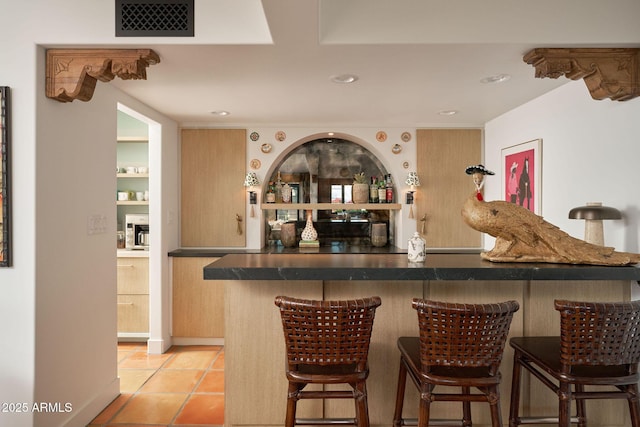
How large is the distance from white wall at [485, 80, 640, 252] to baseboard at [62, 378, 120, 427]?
344 centimetres

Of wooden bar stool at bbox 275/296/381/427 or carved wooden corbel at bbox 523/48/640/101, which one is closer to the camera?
wooden bar stool at bbox 275/296/381/427

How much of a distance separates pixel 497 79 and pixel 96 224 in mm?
2891

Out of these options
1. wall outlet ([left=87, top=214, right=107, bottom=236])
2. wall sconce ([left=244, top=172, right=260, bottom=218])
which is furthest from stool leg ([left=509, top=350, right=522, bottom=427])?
wall sconce ([left=244, top=172, right=260, bottom=218])

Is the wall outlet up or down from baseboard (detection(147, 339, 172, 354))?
up

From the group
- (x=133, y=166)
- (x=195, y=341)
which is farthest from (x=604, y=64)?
(x=133, y=166)

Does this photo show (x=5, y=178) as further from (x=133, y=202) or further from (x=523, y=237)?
(x=523, y=237)

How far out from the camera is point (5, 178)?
2193 mm

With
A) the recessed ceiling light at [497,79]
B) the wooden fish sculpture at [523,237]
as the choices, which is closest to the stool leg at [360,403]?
the wooden fish sculpture at [523,237]

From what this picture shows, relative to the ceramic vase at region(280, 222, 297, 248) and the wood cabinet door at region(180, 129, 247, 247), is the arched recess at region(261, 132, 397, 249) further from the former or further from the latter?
the wood cabinet door at region(180, 129, 247, 247)

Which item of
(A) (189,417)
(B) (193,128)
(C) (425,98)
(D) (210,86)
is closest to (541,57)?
(C) (425,98)

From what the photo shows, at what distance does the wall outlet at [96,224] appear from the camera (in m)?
2.74

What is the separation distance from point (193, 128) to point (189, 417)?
2907 mm

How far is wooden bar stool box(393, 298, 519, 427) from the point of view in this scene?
1775 mm

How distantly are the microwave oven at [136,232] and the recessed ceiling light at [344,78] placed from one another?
2.63 meters
